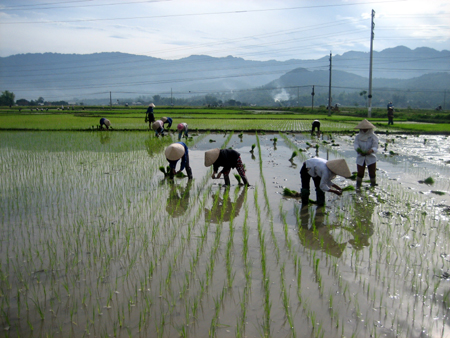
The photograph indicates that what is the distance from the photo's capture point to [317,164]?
16.0ft

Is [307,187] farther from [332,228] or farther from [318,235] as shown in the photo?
[318,235]

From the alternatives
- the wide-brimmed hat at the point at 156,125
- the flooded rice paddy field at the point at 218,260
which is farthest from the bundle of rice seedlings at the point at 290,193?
the wide-brimmed hat at the point at 156,125

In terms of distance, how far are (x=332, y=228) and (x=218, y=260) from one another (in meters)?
1.61

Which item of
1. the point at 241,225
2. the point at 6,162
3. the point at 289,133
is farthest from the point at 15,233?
the point at 289,133

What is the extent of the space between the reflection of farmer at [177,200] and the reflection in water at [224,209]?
1.20ft

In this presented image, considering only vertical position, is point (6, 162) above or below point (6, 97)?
below

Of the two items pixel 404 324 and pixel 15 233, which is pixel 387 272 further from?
pixel 15 233

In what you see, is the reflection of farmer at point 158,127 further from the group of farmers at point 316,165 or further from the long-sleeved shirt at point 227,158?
the long-sleeved shirt at point 227,158

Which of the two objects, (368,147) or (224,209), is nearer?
(224,209)

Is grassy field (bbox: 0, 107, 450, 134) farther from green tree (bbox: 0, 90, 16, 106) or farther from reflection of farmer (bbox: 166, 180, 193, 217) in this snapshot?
green tree (bbox: 0, 90, 16, 106)

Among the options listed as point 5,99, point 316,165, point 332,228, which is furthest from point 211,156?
point 5,99

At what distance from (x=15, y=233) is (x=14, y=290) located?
4.78 feet

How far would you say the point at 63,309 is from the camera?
274 cm

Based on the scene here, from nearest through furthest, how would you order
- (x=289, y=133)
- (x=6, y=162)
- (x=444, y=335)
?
1. (x=444, y=335)
2. (x=6, y=162)
3. (x=289, y=133)
